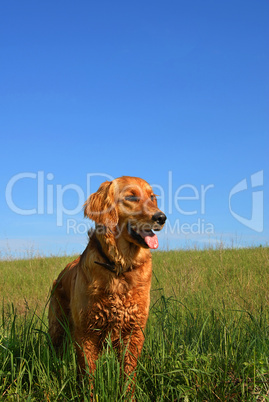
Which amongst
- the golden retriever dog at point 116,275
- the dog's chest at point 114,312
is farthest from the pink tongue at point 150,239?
the dog's chest at point 114,312

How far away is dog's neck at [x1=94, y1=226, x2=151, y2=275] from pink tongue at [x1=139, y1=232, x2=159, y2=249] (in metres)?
0.17

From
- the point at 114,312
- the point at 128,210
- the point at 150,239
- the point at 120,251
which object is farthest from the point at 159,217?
A: the point at 114,312

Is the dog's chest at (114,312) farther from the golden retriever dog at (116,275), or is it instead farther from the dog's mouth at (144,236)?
the dog's mouth at (144,236)

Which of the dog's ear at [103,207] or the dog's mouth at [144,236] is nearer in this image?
the dog's mouth at [144,236]

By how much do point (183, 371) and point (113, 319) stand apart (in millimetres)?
753

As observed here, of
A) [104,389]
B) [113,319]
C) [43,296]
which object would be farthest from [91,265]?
[43,296]

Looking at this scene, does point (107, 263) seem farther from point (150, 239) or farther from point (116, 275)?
point (150, 239)

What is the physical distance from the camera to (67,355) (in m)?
3.00

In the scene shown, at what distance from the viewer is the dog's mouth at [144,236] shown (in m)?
3.19

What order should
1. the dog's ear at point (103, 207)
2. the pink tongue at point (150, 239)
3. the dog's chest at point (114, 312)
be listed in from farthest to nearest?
the dog's ear at point (103, 207) < the pink tongue at point (150, 239) < the dog's chest at point (114, 312)

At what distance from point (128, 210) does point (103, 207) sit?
0.84ft

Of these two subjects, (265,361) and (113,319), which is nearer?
(265,361)

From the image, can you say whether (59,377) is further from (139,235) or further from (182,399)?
(139,235)

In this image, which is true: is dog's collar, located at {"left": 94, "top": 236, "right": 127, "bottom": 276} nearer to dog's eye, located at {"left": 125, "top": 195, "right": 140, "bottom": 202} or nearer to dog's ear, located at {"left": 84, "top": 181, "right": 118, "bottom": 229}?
dog's ear, located at {"left": 84, "top": 181, "right": 118, "bottom": 229}
